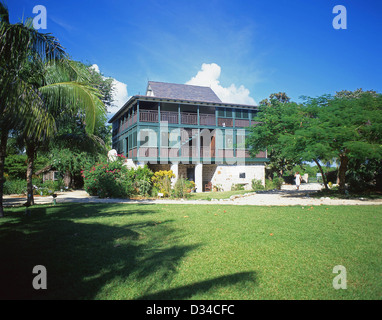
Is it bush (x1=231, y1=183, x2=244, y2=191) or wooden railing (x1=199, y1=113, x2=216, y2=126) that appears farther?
wooden railing (x1=199, y1=113, x2=216, y2=126)

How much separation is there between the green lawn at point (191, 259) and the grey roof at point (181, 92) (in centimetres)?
1786

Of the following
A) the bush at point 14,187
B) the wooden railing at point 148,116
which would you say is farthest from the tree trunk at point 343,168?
the bush at point 14,187

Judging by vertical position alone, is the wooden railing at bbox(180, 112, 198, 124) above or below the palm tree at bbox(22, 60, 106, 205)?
above

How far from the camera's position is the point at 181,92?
2352 cm

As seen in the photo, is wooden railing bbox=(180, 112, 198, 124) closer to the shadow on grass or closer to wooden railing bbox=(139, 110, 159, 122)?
wooden railing bbox=(139, 110, 159, 122)

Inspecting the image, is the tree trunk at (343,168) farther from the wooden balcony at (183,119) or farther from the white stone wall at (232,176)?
the wooden balcony at (183,119)

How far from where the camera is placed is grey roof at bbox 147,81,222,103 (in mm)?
22413

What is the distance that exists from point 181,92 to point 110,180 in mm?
13116

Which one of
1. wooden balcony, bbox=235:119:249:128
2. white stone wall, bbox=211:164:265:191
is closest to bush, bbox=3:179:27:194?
white stone wall, bbox=211:164:265:191

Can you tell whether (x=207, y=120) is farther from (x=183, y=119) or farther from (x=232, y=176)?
(x=232, y=176)

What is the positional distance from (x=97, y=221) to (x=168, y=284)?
4.32 m

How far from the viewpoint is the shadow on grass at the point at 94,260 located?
2.64 meters

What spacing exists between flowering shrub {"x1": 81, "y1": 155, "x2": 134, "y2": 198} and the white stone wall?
9.34 m

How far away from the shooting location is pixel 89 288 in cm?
269
